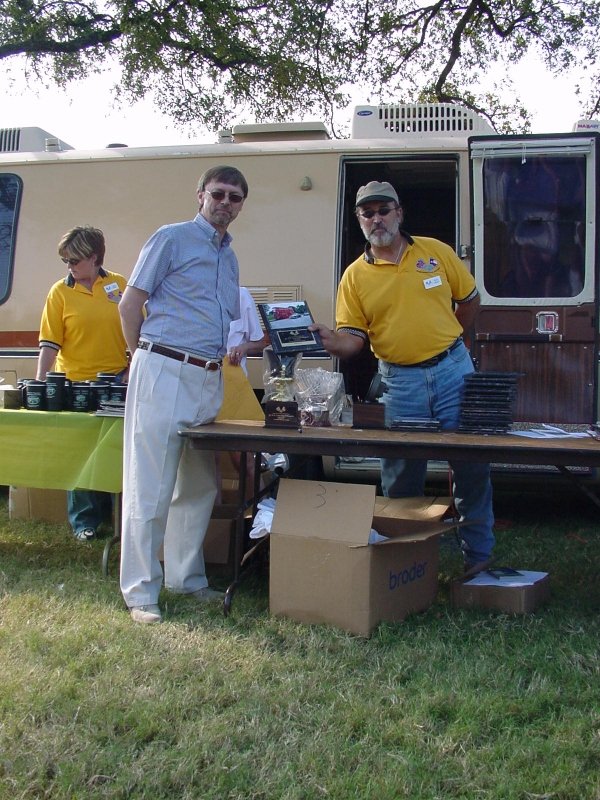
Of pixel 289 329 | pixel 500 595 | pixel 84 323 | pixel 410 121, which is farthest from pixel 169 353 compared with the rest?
pixel 410 121

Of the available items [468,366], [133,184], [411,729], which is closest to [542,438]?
[468,366]

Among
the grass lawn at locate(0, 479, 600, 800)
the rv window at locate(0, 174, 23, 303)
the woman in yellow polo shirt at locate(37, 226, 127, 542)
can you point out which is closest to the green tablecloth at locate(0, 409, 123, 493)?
the grass lawn at locate(0, 479, 600, 800)

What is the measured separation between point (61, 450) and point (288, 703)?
2.00 m

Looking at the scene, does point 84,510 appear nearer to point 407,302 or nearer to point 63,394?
point 63,394

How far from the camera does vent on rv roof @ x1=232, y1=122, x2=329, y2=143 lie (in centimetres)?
591

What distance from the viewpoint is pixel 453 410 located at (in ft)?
12.7

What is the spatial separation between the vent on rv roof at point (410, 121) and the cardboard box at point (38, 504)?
10.1ft

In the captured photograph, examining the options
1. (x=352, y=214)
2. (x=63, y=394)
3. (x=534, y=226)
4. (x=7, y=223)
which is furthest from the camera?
(x=352, y=214)

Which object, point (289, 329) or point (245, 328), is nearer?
point (289, 329)

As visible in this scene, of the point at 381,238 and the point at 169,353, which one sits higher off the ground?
the point at 381,238

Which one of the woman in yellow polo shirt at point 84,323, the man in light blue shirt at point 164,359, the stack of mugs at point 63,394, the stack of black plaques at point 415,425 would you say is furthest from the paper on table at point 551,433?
the woman in yellow polo shirt at point 84,323

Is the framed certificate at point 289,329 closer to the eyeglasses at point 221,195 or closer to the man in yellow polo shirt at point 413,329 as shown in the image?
the man in yellow polo shirt at point 413,329

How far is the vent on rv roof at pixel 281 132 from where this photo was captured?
5.91 m

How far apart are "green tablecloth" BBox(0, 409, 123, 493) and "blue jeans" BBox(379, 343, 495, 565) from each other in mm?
1329
